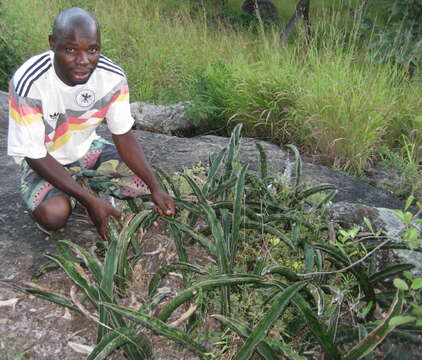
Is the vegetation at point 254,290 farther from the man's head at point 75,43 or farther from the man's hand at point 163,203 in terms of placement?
the man's head at point 75,43

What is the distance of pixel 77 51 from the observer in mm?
2176

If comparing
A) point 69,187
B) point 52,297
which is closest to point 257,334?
point 52,297

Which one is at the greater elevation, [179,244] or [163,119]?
[179,244]

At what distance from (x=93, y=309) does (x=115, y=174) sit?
A: 1001 mm

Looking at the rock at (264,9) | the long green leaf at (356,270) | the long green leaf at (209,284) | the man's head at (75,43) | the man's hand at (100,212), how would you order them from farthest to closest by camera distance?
the rock at (264,9)
the man's hand at (100,212)
the man's head at (75,43)
the long green leaf at (356,270)
the long green leaf at (209,284)

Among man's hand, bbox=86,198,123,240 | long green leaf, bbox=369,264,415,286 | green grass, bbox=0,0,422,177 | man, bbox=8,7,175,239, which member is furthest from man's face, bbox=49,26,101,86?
green grass, bbox=0,0,422,177

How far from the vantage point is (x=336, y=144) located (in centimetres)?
414

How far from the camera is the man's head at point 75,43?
2.12 metres

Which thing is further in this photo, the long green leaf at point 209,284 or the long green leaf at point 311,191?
the long green leaf at point 311,191

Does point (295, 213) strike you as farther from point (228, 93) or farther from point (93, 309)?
point (228, 93)

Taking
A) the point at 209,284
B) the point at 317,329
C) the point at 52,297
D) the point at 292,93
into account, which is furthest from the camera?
the point at 292,93

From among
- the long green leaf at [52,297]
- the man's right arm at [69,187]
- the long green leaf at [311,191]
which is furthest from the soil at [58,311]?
the long green leaf at [311,191]

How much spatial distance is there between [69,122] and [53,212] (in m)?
0.51

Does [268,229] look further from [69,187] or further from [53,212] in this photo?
[53,212]
